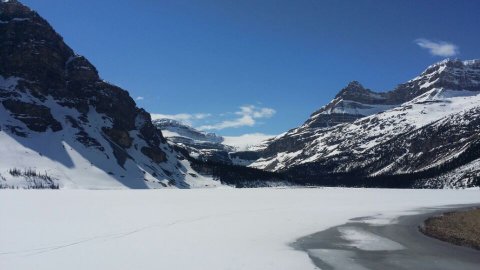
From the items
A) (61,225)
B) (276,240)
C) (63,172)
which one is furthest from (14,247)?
(63,172)

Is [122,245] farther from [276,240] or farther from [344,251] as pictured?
[344,251]

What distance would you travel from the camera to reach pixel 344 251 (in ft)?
93.7

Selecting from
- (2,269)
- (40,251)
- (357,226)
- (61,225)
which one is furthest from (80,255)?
(357,226)

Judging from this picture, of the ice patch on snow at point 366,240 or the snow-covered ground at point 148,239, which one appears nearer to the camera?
the snow-covered ground at point 148,239

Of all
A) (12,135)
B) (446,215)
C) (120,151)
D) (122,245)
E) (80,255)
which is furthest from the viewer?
(120,151)

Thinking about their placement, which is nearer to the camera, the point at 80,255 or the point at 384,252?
the point at 80,255

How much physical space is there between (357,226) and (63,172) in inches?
5302

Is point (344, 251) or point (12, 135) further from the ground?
point (12, 135)

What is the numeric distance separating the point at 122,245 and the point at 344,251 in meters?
13.5

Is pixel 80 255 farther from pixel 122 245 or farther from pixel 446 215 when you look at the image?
pixel 446 215

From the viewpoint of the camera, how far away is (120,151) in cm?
19688

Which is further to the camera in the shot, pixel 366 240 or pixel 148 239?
pixel 366 240

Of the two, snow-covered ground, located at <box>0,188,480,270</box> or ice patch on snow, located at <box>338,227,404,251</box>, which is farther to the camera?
ice patch on snow, located at <box>338,227,404,251</box>

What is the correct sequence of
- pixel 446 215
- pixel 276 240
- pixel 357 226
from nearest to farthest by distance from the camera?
pixel 276 240 < pixel 357 226 < pixel 446 215
